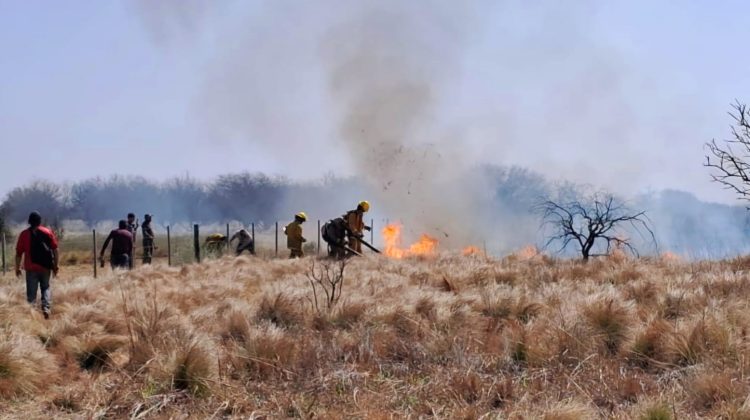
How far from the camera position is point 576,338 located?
6.41m

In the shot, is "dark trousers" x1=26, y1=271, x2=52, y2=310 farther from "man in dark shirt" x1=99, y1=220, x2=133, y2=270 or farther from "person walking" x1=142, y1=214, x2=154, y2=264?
"person walking" x1=142, y1=214, x2=154, y2=264

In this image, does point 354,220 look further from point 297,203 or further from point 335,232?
point 297,203

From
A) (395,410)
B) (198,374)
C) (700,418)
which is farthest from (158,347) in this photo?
(700,418)

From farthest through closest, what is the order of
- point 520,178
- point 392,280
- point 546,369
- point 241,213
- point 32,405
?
point 241,213
point 520,178
point 392,280
point 546,369
point 32,405

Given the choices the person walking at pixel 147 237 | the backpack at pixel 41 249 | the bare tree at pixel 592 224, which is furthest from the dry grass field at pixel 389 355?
the person walking at pixel 147 237

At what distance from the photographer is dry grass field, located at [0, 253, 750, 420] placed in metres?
4.96

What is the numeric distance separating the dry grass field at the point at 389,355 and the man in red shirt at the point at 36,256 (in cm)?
29

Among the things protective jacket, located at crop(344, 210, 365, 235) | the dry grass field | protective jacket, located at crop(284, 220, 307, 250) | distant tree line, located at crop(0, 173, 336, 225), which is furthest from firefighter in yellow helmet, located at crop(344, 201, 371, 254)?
distant tree line, located at crop(0, 173, 336, 225)

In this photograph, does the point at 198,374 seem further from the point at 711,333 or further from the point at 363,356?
the point at 711,333

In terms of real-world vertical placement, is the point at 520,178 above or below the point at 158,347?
above

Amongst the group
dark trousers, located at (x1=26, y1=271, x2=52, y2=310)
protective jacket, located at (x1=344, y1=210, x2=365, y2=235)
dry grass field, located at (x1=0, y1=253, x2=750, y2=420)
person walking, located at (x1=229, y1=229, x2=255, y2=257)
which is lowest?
dry grass field, located at (x1=0, y1=253, x2=750, y2=420)

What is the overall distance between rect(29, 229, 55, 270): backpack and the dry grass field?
571mm

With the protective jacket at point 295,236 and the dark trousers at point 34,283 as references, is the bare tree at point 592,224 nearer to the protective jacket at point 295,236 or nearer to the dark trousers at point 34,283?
the protective jacket at point 295,236

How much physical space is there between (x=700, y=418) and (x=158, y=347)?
427 cm
